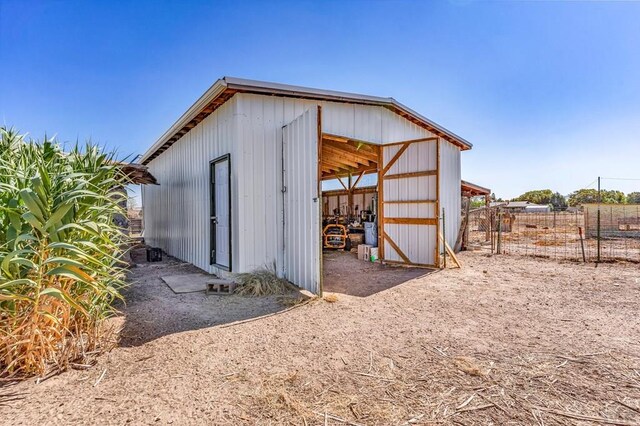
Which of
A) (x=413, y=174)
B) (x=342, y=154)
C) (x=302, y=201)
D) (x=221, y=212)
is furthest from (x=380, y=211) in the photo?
(x=221, y=212)

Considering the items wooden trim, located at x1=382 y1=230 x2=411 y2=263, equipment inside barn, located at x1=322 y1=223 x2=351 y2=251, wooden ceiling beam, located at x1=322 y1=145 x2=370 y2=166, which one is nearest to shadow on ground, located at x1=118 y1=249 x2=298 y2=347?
wooden trim, located at x1=382 y1=230 x2=411 y2=263

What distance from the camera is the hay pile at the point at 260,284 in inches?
185

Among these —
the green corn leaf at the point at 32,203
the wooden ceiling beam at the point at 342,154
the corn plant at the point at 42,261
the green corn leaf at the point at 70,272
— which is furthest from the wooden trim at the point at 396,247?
the green corn leaf at the point at 32,203

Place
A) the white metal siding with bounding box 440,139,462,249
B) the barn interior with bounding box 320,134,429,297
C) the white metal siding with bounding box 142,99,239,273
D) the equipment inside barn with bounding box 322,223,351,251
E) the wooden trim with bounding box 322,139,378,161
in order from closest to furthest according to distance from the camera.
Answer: the white metal siding with bounding box 142,99,239,273 < the barn interior with bounding box 320,134,429,297 < the wooden trim with bounding box 322,139,378,161 < the white metal siding with bounding box 440,139,462,249 < the equipment inside barn with bounding box 322,223,351,251

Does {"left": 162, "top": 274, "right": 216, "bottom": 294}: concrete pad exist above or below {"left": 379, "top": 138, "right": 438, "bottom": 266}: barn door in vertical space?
below

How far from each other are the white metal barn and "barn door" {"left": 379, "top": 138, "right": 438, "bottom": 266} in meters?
0.02

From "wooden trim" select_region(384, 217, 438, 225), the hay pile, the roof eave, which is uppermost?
the roof eave

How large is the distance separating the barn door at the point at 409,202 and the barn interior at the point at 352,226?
384 millimetres

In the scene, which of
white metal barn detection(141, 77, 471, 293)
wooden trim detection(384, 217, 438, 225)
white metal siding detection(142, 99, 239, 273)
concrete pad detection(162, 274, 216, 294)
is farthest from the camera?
wooden trim detection(384, 217, 438, 225)

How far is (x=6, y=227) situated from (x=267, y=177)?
11.5 feet

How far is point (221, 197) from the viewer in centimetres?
584

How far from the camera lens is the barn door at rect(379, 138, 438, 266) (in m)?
6.79

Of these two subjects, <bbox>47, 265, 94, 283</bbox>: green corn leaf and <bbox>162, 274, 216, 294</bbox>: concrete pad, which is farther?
<bbox>162, 274, 216, 294</bbox>: concrete pad

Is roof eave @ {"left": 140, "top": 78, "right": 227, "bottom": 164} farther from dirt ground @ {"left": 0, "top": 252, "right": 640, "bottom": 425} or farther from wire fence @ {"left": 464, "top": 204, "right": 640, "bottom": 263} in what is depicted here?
wire fence @ {"left": 464, "top": 204, "right": 640, "bottom": 263}
